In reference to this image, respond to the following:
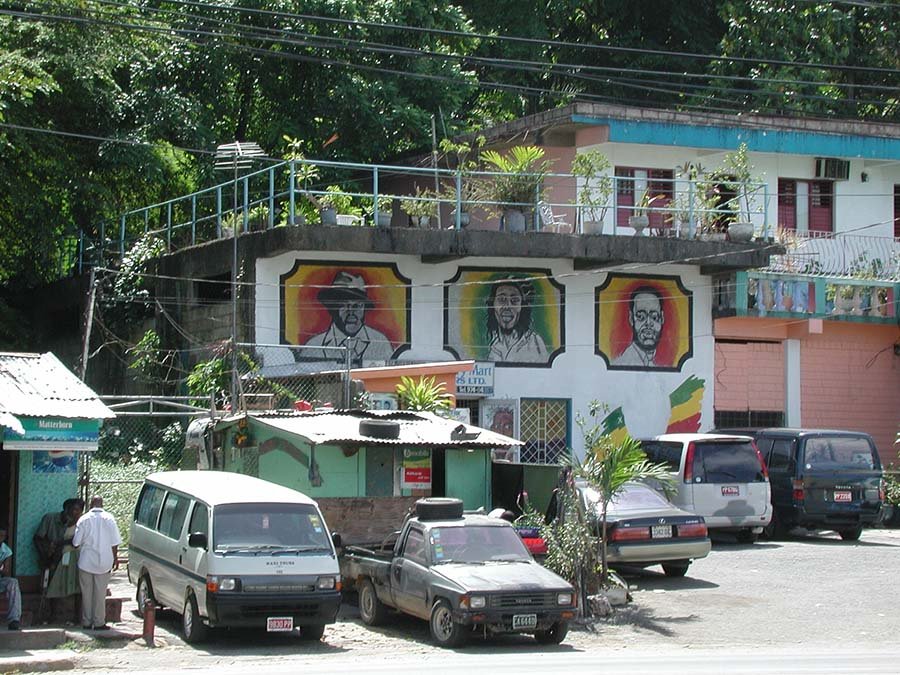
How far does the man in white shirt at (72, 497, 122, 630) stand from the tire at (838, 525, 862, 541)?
14.3 meters

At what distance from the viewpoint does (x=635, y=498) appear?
21031 millimetres

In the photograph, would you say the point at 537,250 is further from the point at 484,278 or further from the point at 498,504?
the point at 498,504

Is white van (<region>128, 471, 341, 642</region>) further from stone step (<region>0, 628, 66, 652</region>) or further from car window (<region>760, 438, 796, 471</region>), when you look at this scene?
car window (<region>760, 438, 796, 471</region>)

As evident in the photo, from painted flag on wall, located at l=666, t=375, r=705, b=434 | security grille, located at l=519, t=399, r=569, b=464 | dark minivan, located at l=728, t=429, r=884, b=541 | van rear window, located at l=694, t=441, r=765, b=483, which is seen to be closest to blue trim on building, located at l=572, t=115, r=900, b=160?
painted flag on wall, located at l=666, t=375, r=705, b=434

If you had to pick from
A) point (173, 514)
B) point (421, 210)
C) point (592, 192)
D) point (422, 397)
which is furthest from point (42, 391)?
point (592, 192)

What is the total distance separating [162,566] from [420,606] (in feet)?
11.1

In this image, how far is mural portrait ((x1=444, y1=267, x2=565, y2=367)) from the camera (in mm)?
28000

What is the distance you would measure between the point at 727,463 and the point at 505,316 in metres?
6.25

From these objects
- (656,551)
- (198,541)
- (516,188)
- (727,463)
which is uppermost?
(516,188)

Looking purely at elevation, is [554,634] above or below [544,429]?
below

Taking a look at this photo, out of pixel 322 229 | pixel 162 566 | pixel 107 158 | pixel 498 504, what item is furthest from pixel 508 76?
pixel 162 566

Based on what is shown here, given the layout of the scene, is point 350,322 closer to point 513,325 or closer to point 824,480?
point 513,325

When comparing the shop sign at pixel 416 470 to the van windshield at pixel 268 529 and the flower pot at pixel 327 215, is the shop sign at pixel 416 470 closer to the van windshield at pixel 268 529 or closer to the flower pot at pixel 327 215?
the van windshield at pixel 268 529

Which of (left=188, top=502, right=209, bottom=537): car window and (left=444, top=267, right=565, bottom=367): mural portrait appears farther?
(left=444, top=267, right=565, bottom=367): mural portrait
